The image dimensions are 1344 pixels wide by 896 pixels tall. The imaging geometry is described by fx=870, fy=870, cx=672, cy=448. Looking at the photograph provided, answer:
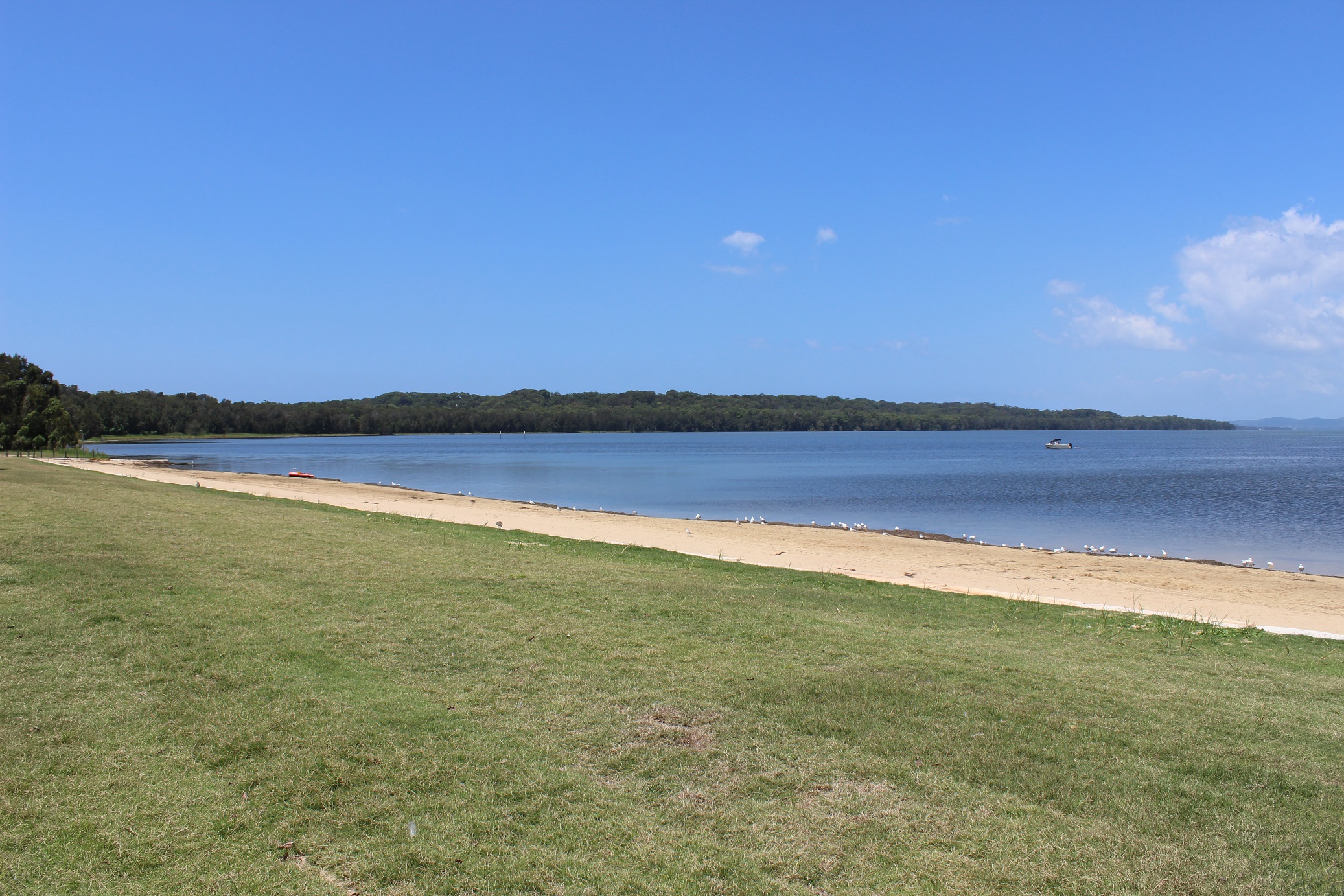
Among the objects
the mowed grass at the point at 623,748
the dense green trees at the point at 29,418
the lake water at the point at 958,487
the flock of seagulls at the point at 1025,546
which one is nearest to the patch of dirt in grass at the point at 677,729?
the mowed grass at the point at 623,748

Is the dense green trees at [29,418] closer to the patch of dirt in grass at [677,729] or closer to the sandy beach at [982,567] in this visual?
the sandy beach at [982,567]

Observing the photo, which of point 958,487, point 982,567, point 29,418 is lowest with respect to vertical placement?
point 958,487

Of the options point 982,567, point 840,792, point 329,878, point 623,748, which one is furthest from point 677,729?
point 982,567

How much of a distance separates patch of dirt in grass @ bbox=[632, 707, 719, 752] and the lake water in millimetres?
24091

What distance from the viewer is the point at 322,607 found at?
873 centimetres

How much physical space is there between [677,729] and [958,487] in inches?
1980

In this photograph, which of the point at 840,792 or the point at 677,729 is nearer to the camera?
the point at 840,792

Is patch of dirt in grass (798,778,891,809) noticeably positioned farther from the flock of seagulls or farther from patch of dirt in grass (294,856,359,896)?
the flock of seagulls

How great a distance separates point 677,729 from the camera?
5656 mm

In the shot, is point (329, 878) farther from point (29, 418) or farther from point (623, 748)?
point (29, 418)

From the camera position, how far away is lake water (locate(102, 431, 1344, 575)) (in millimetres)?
31188

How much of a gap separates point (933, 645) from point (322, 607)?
6.04 m

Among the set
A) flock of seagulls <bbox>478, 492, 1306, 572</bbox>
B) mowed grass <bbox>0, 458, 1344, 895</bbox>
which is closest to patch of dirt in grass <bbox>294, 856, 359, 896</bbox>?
mowed grass <bbox>0, 458, 1344, 895</bbox>

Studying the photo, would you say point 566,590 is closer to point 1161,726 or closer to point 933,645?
point 933,645
